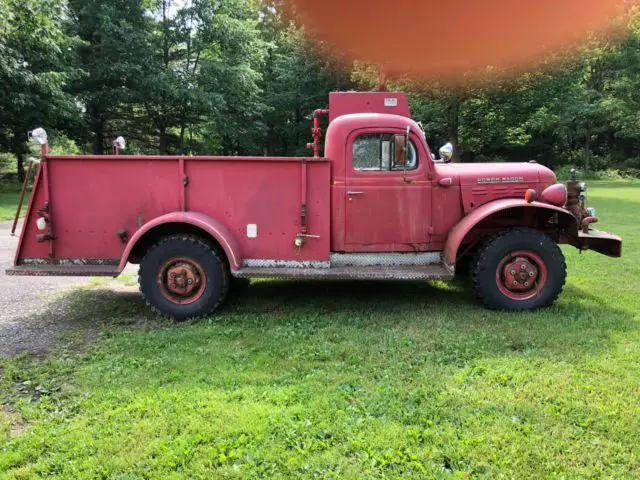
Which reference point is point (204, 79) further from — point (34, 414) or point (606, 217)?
point (34, 414)

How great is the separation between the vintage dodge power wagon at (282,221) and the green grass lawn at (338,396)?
440mm

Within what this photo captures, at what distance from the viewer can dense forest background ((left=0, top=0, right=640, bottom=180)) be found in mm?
19672

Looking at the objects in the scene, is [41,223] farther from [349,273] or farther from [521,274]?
[521,274]

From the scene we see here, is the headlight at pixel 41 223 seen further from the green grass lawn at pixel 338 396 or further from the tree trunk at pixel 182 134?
the tree trunk at pixel 182 134

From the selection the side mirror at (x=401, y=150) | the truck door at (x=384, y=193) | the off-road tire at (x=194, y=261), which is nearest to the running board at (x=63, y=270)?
the off-road tire at (x=194, y=261)

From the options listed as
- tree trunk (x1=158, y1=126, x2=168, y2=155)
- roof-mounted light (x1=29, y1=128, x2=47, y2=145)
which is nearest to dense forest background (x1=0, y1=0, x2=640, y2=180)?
tree trunk (x1=158, y1=126, x2=168, y2=155)

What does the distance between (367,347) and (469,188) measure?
229cm

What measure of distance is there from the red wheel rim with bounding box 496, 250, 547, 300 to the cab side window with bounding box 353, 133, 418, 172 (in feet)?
4.67

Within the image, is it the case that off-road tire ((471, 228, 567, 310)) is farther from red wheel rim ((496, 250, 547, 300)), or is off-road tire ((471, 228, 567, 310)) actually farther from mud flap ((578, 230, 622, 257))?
mud flap ((578, 230, 622, 257))

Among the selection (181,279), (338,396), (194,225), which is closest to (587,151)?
(194,225)

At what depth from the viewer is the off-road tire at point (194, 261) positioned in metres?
5.33

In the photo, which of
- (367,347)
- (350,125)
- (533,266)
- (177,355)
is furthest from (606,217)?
(177,355)

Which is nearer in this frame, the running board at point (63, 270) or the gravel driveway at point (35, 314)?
the gravel driveway at point (35, 314)

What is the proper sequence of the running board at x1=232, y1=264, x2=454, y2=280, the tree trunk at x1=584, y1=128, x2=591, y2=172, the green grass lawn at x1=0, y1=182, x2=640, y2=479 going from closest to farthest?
the green grass lawn at x1=0, y1=182, x2=640, y2=479 < the running board at x1=232, y1=264, x2=454, y2=280 < the tree trunk at x1=584, y1=128, x2=591, y2=172
